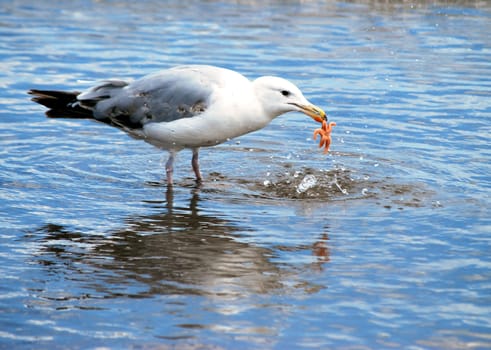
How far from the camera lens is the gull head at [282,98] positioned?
25.6 ft

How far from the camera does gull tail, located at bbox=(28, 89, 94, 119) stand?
8.61 m

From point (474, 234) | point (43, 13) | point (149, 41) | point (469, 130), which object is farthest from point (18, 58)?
point (474, 234)

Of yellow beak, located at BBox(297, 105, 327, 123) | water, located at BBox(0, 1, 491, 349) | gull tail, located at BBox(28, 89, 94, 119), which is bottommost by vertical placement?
water, located at BBox(0, 1, 491, 349)

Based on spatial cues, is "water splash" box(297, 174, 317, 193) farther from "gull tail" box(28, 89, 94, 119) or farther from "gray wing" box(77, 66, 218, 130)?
"gull tail" box(28, 89, 94, 119)

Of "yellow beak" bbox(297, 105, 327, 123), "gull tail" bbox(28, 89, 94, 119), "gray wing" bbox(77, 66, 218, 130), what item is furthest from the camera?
"gull tail" bbox(28, 89, 94, 119)

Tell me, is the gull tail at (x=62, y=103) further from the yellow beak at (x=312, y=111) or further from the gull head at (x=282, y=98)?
the yellow beak at (x=312, y=111)

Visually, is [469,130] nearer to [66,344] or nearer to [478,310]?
[478,310]

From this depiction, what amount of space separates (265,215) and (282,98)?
3.08 ft

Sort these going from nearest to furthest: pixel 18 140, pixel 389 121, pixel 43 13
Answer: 1. pixel 18 140
2. pixel 389 121
3. pixel 43 13

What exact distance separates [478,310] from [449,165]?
11.0ft

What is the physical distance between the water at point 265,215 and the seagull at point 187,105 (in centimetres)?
47

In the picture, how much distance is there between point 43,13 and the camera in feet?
56.7

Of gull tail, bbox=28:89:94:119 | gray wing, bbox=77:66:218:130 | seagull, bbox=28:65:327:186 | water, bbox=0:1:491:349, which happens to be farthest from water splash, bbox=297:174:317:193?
gull tail, bbox=28:89:94:119

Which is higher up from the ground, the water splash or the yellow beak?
the yellow beak
